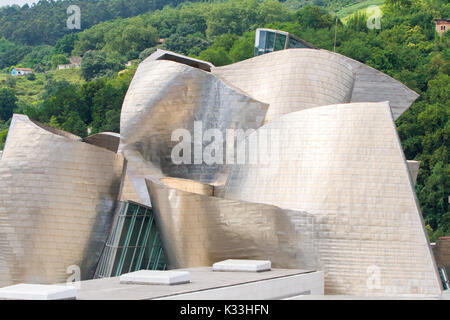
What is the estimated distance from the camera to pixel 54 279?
931 inches

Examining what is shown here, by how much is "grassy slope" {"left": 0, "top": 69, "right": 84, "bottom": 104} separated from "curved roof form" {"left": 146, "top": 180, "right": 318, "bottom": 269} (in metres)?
114

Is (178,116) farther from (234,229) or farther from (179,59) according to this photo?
(234,229)

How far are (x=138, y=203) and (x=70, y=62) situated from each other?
135402 millimetres

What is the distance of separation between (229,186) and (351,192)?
150 inches

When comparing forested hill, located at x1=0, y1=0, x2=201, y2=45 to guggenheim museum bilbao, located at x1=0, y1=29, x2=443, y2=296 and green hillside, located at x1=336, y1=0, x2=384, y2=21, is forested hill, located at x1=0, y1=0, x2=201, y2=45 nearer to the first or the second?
green hillside, located at x1=336, y1=0, x2=384, y2=21

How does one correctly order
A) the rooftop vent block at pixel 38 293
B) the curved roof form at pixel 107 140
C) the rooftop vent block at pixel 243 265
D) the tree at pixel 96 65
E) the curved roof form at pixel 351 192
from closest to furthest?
the rooftop vent block at pixel 38 293
the rooftop vent block at pixel 243 265
the curved roof form at pixel 351 192
the curved roof form at pixel 107 140
the tree at pixel 96 65

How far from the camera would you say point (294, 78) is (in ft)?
85.7

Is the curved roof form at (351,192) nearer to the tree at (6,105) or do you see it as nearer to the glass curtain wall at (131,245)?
the glass curtain wall at (131,245)

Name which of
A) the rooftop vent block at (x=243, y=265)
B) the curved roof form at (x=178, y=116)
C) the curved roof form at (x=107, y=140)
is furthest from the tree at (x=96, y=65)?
the rooftop vent block at (x=243, y=265)

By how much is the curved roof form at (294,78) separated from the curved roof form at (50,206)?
550 centimetres

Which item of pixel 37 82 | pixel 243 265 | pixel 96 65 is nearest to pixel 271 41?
pixel 243 265

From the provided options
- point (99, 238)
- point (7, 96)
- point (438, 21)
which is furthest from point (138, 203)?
point (7, 96)

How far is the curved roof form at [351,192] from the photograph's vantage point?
21953 millimetres
